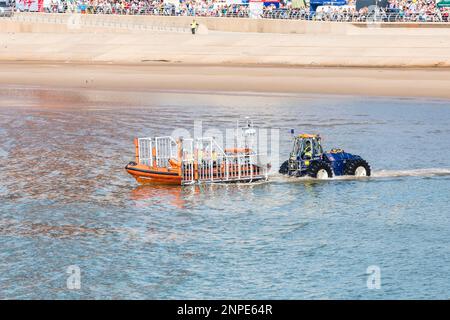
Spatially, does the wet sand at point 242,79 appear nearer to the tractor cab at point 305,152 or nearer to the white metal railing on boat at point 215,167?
the tractor cab at point 305,152

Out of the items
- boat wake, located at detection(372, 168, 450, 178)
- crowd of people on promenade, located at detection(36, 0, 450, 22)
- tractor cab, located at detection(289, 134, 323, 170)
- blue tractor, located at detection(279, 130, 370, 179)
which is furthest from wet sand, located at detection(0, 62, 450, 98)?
tractor cab, located at detection(289, 134, 323, 170)

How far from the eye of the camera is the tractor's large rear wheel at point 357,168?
34156 millimetres

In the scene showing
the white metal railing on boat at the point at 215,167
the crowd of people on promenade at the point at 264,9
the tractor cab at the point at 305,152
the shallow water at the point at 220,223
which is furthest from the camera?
the crowd of people on promenade at the point at 264,9

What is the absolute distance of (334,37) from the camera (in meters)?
75.1

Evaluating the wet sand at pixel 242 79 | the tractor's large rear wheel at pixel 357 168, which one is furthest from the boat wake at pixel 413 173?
the wet sand at pixel 242 79

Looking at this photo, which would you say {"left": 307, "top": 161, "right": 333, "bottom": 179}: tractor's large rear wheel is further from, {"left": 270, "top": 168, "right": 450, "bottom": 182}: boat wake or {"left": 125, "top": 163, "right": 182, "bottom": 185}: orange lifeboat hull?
{"left": 125, "top": 163, "right": 182, "bottom": 185}: orange lifeboat hull

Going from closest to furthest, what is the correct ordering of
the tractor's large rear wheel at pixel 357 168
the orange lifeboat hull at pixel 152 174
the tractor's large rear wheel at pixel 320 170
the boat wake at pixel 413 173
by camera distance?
1. the orange lifeboat hull at pixel 152 174
2. the tractor's large rear wheel at pixel 320 170
3. the tractor's large rear wheel at pixel 357 168
4. the boat wake at pixel 413 173

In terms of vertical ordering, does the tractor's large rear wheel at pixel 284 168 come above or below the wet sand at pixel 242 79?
above

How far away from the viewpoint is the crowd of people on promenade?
78.1 metres

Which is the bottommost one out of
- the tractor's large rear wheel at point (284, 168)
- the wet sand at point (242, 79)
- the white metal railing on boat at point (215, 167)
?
the wet sand at point (242, 79)

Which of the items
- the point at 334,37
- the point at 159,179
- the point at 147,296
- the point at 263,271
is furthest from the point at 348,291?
the point at 334,37

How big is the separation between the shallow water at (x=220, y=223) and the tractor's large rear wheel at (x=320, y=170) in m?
0.42

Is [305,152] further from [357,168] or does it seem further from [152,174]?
[152,174]

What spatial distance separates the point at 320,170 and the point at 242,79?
31.9 m
